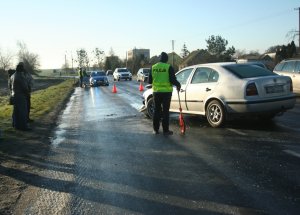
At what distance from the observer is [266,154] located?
732cm

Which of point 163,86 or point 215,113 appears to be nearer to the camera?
point 163,86

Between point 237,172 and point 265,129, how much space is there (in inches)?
155

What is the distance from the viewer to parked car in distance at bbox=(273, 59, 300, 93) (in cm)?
1767

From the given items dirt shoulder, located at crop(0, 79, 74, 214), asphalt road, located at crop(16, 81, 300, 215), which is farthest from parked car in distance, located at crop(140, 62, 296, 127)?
dirt shoulder, located at crop(0, 79, 74, 214)

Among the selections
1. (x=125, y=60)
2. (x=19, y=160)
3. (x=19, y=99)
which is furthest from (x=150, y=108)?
(x=125, y=60)

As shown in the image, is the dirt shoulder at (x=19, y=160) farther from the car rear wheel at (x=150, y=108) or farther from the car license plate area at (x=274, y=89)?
the car license plate area at (x=274, y=89)

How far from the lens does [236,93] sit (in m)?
10.0

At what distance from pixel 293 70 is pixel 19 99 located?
11245 millimetres

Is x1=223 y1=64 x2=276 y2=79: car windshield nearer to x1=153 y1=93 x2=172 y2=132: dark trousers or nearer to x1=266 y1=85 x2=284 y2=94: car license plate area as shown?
x1=266 y1=85 x2=284 y2=94: car license plate area

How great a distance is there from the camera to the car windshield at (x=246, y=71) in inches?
408

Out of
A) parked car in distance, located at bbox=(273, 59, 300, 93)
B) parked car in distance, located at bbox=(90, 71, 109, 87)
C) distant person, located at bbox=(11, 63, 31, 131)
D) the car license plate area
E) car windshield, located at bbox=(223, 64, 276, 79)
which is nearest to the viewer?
the car license plate area

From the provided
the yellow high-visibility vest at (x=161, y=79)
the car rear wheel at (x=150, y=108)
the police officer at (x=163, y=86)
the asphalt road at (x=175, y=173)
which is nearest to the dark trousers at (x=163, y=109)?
the police officer at (x=163, y=86)

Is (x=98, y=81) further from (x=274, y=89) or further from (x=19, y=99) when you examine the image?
(x=274, y=89)

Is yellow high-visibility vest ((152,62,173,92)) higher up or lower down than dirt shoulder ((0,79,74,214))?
higher up
